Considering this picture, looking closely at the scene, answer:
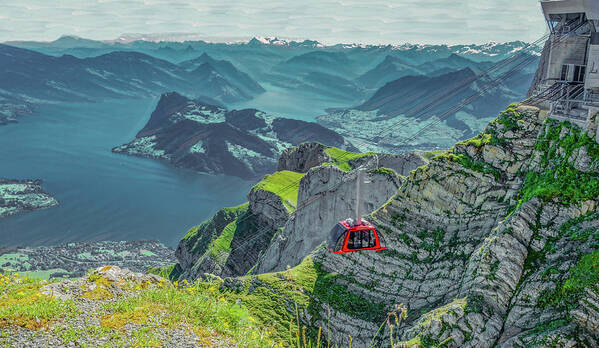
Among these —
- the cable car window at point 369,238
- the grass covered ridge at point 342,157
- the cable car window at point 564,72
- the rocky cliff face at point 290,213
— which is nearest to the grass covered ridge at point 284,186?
the rocky cliff face at point 290,213

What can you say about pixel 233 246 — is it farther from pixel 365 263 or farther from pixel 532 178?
pixel 532 178

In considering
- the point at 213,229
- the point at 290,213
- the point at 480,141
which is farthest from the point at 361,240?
the point at 213,229

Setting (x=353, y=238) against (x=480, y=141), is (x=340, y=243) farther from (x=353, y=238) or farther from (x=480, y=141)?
(x=480, y=141)

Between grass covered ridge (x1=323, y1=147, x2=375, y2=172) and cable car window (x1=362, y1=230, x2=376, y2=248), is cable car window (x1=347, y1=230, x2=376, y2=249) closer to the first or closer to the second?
cable car window (x1=362, y1=230, x2=376, y2=248)

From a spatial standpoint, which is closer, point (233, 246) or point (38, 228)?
point (233, 246)

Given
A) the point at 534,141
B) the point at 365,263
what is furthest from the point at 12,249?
the point at 534,141

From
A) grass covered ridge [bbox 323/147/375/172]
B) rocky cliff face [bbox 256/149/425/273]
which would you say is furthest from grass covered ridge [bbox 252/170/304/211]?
rocky cliff face [bbox 256/149/425/273]

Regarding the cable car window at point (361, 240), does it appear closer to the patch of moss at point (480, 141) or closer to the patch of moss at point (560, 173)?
the patch of moss at point (560, 173)
